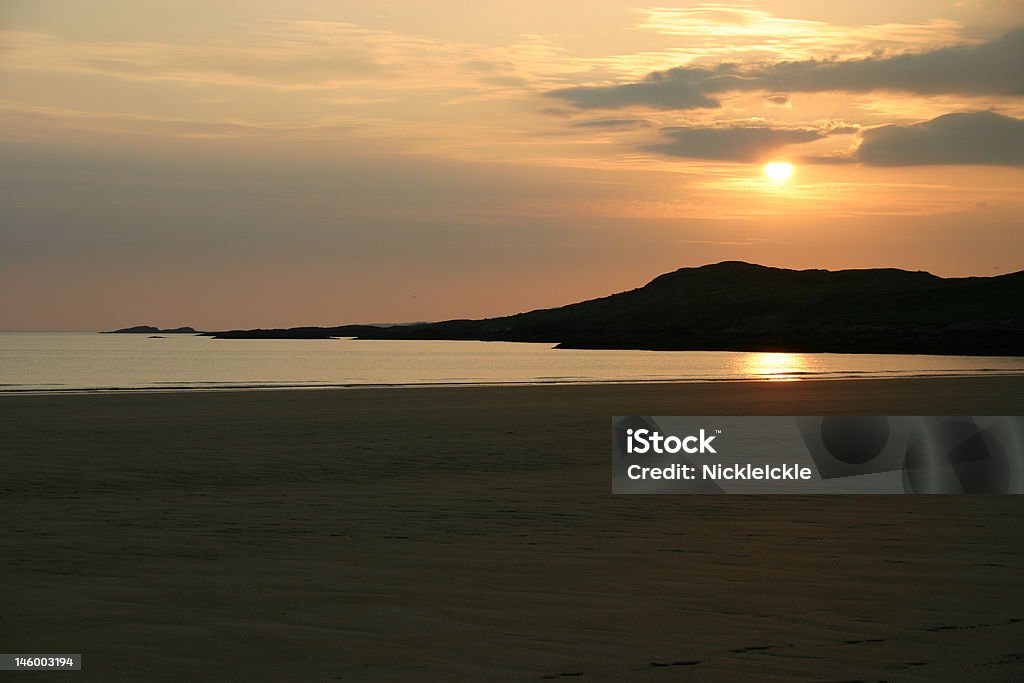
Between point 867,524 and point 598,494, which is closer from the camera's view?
point 867,524

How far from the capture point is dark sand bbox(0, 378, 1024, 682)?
705cm

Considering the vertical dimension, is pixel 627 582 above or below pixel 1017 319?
below

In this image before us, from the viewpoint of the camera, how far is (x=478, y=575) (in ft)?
31.5

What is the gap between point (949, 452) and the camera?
20.4 m

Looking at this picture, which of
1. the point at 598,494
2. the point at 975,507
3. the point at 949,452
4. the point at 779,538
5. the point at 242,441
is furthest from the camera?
the point at 242,441

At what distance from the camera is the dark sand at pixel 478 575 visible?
23.1ft

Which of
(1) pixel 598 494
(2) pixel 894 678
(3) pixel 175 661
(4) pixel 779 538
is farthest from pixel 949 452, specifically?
(3) pixel 175 661

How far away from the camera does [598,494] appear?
49.7 ft

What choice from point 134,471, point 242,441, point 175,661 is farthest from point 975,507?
point 242,441

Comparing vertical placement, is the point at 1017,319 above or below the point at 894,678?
above

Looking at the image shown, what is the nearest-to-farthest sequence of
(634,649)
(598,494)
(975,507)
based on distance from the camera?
1. (634,649)
2. (975,507)
3. (598,494)

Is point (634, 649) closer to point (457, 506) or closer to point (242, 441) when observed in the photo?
point (457, 506)

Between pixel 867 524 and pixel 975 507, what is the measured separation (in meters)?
2.01

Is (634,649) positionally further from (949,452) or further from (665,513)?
(949,452)
